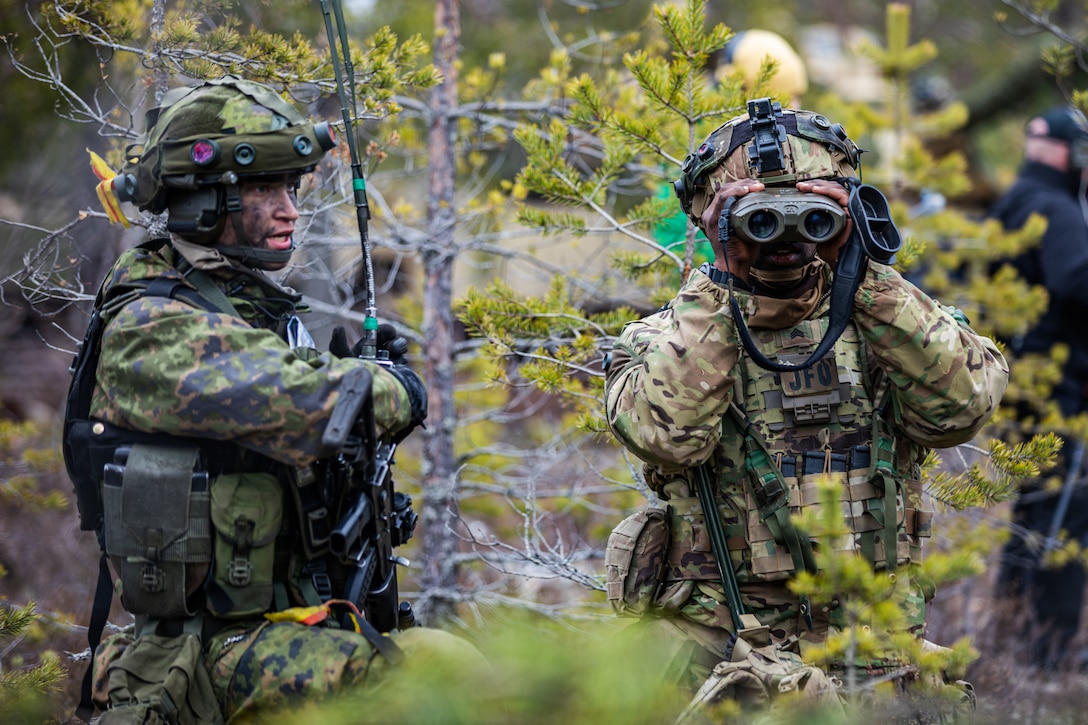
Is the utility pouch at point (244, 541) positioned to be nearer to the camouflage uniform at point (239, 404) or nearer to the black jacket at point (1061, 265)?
the camouflage uniform at point (239, 404)

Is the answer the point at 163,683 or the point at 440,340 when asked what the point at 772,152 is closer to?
the point at 163,683

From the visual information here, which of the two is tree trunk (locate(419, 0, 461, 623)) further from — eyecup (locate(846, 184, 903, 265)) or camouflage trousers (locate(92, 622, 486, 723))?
eyecup (locate(846, 184, 903, 265))

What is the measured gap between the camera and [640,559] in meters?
3.29

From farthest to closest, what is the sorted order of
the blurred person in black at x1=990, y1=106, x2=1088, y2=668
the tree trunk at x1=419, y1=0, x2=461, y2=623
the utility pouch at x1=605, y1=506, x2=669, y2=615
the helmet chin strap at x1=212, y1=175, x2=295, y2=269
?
1. the blurred person in black at x1=990, y1=106, x2=1088, y2=668
2. the tree trunk at x1=419, y1=0, x2=461, y2=623
3. the utility pouch at x1=605, y1=506, x2=669, y2=615
4. the helmet chin strap at x1=212, y1=175, x2=295, y2=269

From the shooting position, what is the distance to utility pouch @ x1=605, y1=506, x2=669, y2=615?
3.29 m

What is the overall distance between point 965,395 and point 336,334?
2032 mm

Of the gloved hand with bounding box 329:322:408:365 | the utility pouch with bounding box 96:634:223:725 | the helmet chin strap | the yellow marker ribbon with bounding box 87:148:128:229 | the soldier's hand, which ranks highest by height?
the yellow marker ribbon with bounding box 87:148:128:229

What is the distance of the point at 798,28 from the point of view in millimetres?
18703

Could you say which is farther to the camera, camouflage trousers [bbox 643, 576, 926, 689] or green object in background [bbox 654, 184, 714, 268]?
green object in background [bbox 654, 184, 714, 268]

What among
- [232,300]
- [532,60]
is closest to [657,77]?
[232,300]

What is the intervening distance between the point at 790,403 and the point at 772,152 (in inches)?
30.1

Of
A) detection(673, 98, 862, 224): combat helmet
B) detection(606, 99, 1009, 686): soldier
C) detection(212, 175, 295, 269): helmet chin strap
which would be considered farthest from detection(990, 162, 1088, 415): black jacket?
detection(212, 175, 295, 269): helmet chin strap

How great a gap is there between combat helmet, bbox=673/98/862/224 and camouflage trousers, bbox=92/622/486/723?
1.60 m

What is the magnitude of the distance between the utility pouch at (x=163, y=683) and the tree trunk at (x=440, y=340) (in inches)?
102
